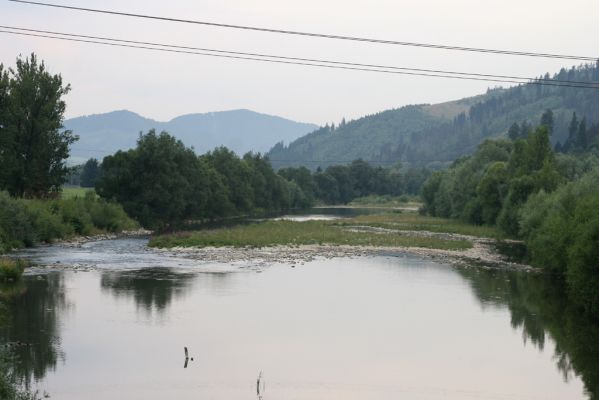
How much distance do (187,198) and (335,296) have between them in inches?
2735

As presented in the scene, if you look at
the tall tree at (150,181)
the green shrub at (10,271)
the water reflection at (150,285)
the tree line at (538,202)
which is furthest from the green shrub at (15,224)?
the tree line at (538,202)

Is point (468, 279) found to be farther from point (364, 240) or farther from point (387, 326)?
point (364, 240)

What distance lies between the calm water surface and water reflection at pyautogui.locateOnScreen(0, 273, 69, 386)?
96 millimetres

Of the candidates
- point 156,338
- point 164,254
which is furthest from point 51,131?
point 156,338

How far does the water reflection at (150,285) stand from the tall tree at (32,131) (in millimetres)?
32332

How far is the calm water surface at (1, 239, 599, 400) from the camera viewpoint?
26359 millimetres

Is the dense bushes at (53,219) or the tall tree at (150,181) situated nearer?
the dense bushes at (53,219)

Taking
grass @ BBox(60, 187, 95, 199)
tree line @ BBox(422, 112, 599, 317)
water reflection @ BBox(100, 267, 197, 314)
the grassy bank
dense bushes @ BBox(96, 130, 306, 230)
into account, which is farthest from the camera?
grass @ BBox(60, 187, 95, 199)

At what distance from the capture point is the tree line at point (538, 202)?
40938mm

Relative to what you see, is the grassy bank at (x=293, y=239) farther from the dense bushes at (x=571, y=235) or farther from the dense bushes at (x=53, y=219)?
the dense bushes at (x=571, y=235)

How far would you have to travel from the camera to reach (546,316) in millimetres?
40094

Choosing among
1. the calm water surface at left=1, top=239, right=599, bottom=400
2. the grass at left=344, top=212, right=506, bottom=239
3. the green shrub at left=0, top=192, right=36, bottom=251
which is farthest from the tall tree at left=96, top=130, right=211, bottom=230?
the calm water surface at left=1, top=239, right=599, bottom=400

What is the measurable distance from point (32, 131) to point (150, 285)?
4146cm

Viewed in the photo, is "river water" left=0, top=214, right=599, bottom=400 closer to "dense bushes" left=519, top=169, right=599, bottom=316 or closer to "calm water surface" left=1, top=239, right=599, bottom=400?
"calm water surface" left=1, top=239, right=599, bottom=400
